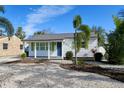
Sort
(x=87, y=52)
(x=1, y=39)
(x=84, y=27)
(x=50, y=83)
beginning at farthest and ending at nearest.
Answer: (x=1, y=39) < (x=87, y=52) < (x=84, y=27) < (x=50, y=83)

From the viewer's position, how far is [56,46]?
26.4 m

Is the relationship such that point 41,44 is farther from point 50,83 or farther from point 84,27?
point 50,83

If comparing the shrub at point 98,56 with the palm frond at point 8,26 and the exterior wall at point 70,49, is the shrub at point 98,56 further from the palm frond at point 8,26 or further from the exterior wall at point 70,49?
the palm frond at point 8,26

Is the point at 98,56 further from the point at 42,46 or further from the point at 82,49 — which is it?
the point at 42,46

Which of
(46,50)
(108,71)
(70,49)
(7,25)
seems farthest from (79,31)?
(46,50)

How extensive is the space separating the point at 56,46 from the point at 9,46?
11.5m

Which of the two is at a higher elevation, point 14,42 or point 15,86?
point 14,42

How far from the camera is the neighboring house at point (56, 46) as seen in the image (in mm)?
25188

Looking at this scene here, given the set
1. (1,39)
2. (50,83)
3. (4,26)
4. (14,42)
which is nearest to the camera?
(50,83)
